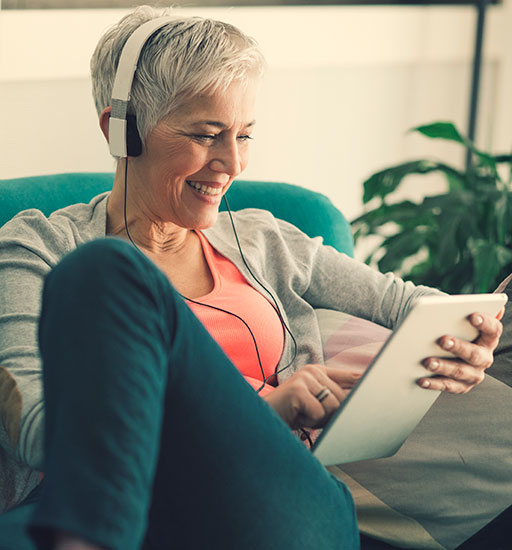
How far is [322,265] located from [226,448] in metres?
0.69

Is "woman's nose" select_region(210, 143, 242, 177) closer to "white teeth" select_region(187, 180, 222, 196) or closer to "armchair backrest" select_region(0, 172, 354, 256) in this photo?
"white teeth" select_region(187, 180, 222, 196)

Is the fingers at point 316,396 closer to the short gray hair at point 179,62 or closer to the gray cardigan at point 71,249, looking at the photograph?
the gray cardigan at point 71,249

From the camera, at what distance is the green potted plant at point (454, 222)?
6.40 feet

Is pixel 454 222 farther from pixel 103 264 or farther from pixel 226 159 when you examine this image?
pixel 103 264

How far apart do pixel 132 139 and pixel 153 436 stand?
626mm

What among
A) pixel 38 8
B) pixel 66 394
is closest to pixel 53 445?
pixel 66 394

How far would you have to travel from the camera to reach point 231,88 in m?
1.10

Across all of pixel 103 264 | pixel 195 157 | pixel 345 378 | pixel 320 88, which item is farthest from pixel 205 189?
pixel 320 88

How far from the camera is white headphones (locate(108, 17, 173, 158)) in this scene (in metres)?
1.08

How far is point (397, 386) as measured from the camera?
0.85m

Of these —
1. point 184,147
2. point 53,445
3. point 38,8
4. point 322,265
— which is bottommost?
point 322,265

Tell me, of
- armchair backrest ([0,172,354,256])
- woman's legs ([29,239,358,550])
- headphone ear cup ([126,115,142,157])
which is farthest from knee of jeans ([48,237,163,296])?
armchair backrest ([0,172,354,256])

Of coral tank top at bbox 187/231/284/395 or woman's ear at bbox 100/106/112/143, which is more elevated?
woman's ear at bbox 100/106/112/143

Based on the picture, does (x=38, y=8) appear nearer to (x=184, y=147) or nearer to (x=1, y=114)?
(x=1, y=114)
